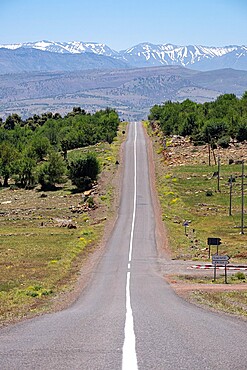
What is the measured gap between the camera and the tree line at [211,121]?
440 ft

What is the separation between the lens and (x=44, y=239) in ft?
191

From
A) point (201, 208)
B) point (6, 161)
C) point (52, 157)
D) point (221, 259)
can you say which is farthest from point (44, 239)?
point (6, 161)

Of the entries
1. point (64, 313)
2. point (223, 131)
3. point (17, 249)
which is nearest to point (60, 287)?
point (64, 313)

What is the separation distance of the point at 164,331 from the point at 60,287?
1591 centimetres

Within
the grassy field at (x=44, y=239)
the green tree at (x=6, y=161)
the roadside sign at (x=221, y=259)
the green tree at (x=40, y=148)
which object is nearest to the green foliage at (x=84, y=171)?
the grassy field at (x=44, y=239)

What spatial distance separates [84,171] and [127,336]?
82.0 metres

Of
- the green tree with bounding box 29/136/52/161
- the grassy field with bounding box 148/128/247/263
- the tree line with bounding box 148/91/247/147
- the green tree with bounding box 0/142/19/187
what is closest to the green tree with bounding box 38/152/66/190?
the green tree with bounding box 0/142/19/187

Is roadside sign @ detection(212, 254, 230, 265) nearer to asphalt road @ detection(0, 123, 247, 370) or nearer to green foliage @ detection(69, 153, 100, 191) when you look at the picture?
asphalt road @ detection(0, 123, 247, 370)

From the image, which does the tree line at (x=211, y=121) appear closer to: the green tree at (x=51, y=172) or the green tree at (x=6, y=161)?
the green tree at (x=51, y=172)

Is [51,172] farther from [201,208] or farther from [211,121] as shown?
[211,121]

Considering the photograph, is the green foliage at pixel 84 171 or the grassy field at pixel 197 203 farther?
the green foliage at pixel 84 171

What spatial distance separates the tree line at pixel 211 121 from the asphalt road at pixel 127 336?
105 meters

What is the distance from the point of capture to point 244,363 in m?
13.5

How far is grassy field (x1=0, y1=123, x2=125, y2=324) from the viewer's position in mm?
28378
